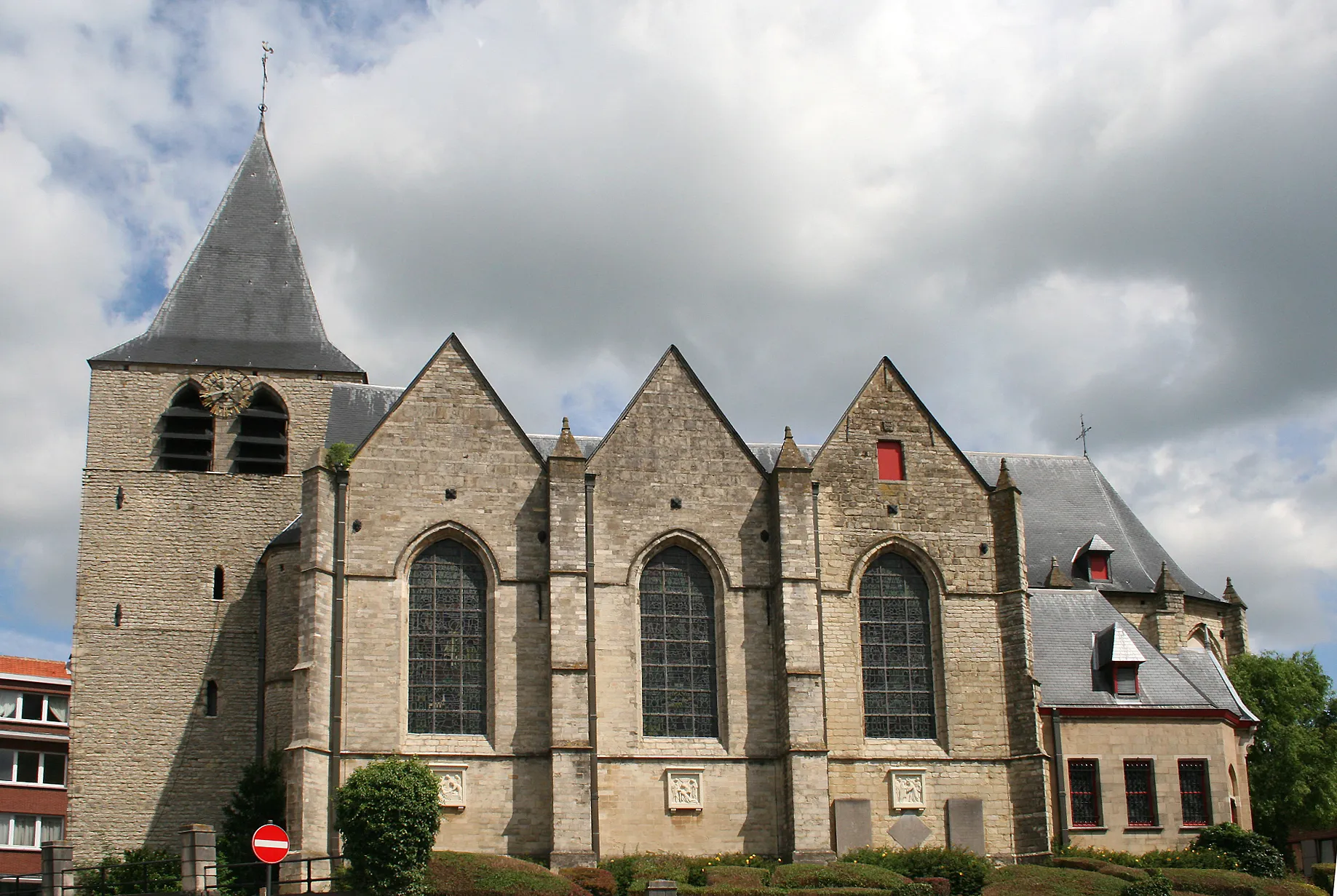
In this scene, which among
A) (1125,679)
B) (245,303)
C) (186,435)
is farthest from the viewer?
(245,303)

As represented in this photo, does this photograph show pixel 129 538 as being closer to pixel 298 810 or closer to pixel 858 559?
pixel 298 810

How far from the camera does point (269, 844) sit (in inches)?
840

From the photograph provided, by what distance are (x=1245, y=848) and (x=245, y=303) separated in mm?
25657

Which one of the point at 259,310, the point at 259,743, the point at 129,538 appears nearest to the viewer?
the point at 259,743

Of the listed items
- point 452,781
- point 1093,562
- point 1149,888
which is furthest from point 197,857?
point 1093,562

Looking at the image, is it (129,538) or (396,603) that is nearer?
(396,603)

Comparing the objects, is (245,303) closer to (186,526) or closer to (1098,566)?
(186,526)

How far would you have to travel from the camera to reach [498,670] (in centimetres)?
2809

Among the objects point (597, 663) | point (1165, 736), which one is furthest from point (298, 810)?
point (1165, 736)

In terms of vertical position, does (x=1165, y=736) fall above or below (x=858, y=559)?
below

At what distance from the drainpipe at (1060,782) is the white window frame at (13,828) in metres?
27.7

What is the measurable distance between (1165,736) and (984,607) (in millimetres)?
4755

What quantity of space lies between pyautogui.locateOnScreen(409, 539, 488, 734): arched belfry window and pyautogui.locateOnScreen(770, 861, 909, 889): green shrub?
6763 mm

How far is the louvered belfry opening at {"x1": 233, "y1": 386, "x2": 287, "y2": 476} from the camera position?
33250 millimetres
